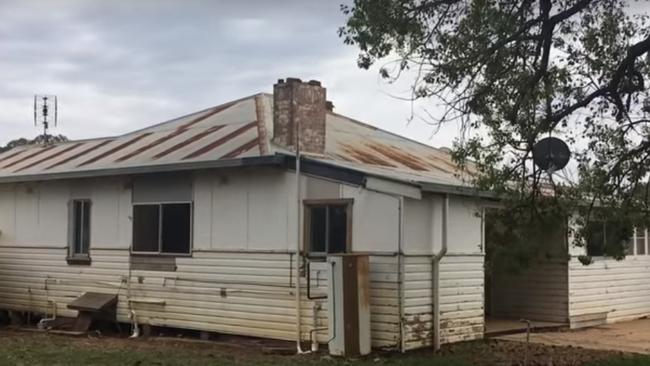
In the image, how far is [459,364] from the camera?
1176 cm

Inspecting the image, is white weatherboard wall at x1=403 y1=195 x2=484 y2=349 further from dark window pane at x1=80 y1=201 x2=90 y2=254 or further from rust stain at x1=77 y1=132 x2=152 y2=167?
rust stain at x1=77 y1=132 x2=152 y2=167

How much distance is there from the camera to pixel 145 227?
15.8m

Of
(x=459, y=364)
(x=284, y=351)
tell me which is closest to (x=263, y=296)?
(x=284, y=351)

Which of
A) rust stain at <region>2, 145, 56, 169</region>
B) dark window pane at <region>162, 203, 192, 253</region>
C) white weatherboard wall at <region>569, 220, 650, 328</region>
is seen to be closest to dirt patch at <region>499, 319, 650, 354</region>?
white weatherboard wall at <region>569, 220, 650, 328</region>

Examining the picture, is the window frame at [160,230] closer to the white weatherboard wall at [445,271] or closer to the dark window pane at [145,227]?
the dark window pane at [145,227]

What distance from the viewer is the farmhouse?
1273 centimetres

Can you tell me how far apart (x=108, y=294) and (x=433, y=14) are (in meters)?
8.66

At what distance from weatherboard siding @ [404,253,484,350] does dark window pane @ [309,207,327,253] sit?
1438mm

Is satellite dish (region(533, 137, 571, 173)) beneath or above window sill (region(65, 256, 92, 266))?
above

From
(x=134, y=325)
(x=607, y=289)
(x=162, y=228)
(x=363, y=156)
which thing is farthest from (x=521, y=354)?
(x=134, y=325)

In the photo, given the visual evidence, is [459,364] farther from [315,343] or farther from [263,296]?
[263,296]

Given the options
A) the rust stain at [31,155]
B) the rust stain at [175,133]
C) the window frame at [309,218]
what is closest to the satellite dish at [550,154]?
the window frame at [309,218]

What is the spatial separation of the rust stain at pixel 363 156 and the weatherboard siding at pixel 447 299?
2.19 m

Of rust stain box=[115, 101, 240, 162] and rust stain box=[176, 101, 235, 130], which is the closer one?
rust stain box=[115, 101, 240, 162]
